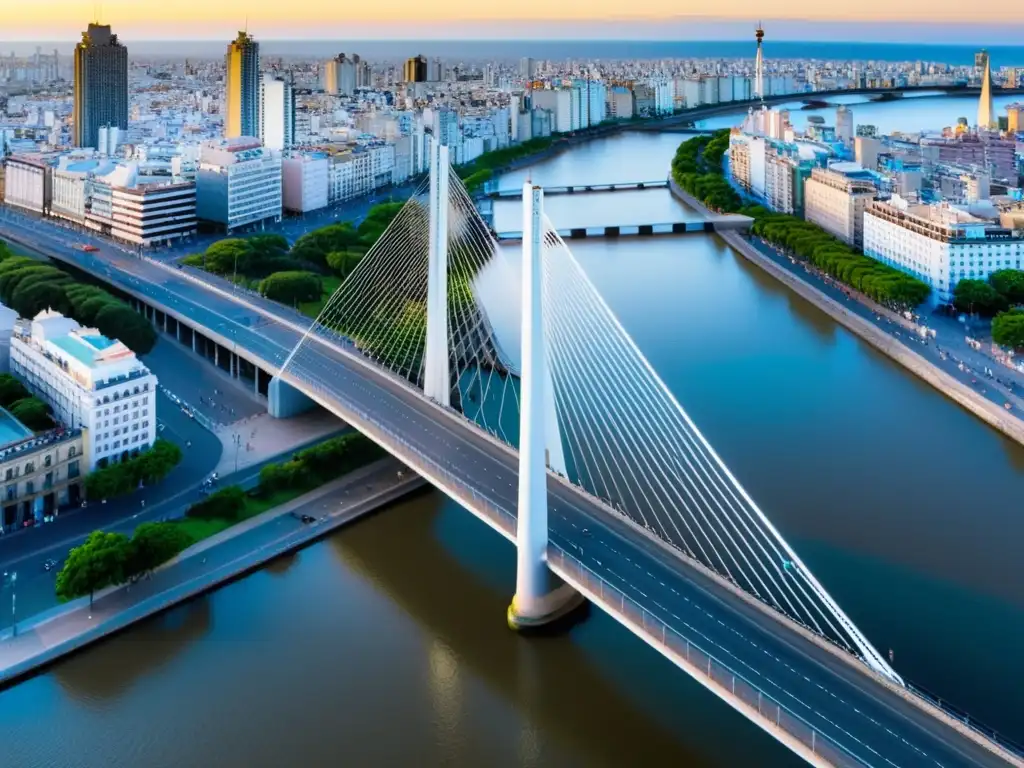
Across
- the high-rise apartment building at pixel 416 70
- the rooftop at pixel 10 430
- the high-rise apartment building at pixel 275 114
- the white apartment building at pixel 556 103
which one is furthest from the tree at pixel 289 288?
the high-rise apartment building at pixel 416 70

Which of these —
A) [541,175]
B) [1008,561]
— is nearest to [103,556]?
[1008,561]

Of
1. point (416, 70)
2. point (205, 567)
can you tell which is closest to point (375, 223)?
point (205, 567)

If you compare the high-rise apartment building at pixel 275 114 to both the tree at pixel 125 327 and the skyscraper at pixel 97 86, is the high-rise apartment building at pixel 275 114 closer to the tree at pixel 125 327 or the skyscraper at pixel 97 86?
→ the skyscraper at pixel 97 86

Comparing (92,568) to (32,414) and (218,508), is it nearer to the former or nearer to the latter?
(218,508)

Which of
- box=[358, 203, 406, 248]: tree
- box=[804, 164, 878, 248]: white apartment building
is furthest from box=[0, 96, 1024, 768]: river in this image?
box=[358, 203, 406, 248]: tree

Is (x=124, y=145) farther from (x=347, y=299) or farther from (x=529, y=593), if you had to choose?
(x=529, y=593)
